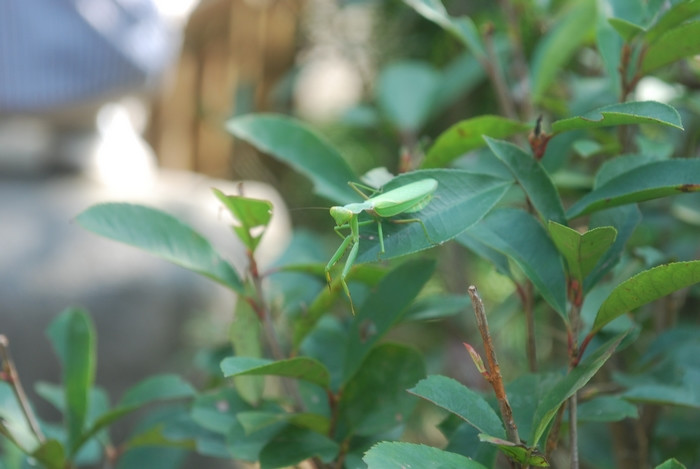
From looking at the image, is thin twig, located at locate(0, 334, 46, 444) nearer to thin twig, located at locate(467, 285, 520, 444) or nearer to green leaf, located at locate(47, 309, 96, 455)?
green leaf, located at locate(47, 309, 96, 455)

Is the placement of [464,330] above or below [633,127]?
below

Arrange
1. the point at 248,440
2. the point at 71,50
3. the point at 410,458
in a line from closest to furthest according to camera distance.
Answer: the point at 410,458 < the point at 248,440 < the point at 71,50

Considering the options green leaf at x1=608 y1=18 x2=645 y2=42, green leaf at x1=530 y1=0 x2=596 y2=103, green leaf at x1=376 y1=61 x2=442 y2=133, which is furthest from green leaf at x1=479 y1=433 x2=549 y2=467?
green leaf at x1=376 y1=61 x2=442 y2=133

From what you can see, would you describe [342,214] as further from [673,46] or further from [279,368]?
[673,46]

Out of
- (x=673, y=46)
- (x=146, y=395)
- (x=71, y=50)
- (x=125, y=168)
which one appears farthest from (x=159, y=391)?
(x=125, y=168)

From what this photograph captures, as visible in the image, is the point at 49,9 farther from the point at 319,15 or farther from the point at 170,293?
the point at 319,15

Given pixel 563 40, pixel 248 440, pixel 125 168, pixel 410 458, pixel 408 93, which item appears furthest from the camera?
pixel 125 168

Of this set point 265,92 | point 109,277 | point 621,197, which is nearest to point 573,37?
point 621,197
